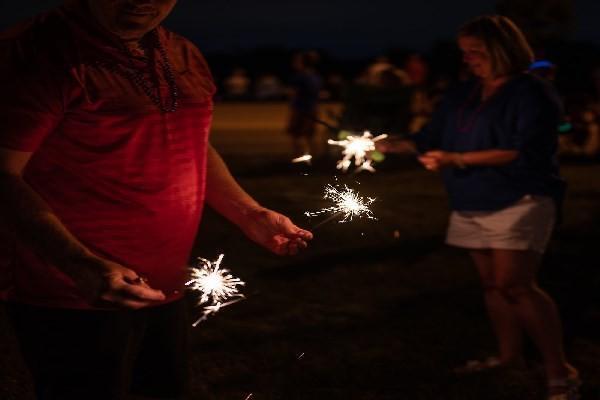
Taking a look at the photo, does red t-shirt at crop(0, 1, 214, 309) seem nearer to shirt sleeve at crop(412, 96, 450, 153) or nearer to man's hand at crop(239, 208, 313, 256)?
man's hand at crop(239, 208, 313, 256)

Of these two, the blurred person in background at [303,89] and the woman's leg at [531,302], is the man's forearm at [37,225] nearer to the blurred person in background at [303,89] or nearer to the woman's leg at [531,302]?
the woman's leg at [531,302]

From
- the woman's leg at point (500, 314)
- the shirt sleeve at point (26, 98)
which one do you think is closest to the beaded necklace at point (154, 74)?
the shirt sleeve at point (26, 98)

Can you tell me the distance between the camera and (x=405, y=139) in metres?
4.50

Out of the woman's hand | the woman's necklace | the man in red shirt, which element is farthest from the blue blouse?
the woman's necklace

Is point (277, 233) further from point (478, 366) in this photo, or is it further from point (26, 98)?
point (478, 366)

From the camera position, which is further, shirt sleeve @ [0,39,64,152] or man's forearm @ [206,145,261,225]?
man's forearm @ [206,145,261,225]

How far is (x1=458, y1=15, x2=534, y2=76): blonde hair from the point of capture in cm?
387

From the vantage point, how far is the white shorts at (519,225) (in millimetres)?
3883

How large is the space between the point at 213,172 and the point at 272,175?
9460mm

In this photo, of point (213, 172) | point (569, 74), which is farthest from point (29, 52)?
point (569, 74)

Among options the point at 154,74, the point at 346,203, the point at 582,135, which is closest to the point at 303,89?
the point at 582,135

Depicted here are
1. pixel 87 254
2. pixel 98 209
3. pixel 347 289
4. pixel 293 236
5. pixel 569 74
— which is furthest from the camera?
pixel 569 74

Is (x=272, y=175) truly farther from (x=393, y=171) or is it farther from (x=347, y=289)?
(x=347, y=289)

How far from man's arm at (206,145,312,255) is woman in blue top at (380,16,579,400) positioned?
1737mm
